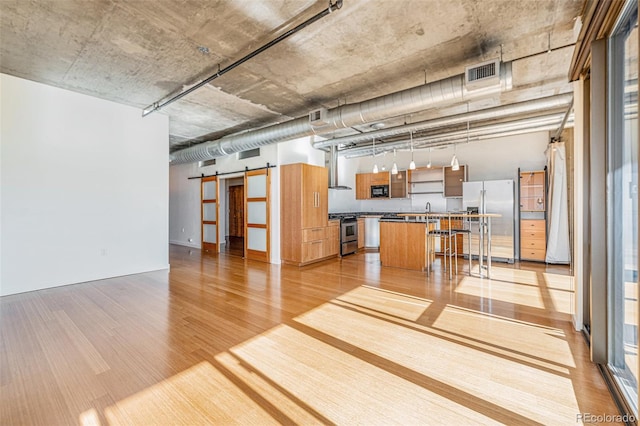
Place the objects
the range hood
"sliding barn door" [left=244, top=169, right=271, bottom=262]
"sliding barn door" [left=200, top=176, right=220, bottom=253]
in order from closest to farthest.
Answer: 1. "sliding barn door" [left=244, top=169, right=271, bottom=262]
2. the range hood
3. "sliding barn door" [left=200, top=176, right=220, bottom=253]

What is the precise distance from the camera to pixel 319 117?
4.77 meters

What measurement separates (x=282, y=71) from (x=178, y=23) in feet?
4.71

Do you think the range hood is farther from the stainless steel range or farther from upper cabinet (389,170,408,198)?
upper cabinet (389,170,408,198)

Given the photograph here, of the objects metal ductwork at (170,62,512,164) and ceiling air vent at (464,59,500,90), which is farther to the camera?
metal ductwork at (170,62,512,164)

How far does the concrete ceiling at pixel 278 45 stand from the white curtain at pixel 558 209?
1.61m

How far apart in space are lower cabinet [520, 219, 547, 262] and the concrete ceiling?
2862 mm

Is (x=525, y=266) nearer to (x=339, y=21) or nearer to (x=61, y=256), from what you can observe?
(x=339, y=21)

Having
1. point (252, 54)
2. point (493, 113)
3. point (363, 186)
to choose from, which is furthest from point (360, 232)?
point (252, 54)

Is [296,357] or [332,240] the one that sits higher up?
[332,240]

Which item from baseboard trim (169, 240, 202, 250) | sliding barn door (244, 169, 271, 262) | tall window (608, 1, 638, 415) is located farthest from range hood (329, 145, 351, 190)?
tall window (608, 1, 638, 415)

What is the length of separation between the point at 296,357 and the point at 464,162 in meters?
7.19

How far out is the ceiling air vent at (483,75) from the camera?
10.5ft
